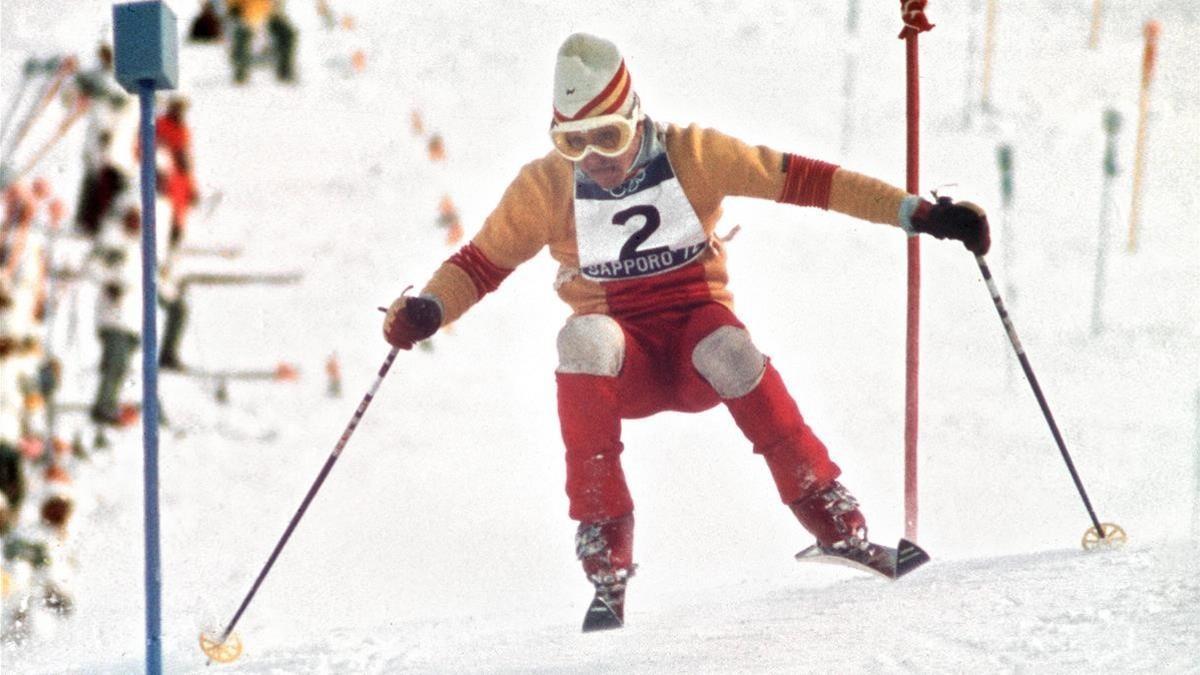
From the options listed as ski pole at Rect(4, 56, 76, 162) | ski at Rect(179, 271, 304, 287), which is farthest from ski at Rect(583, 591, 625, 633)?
ski pole at Rect(4, 56, 76, 162)

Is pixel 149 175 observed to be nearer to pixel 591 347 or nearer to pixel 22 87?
pixel 591 347

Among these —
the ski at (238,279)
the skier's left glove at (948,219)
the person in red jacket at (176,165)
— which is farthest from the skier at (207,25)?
the skier's left glove at (948,219)

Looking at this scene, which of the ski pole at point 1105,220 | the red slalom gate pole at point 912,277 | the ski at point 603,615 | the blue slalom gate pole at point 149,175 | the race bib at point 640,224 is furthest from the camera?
the ski pole at point 1105,220

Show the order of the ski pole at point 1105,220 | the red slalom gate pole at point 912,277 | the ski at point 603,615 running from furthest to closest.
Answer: the ski pole at point 1105,220
the red slalom gate pole at point 912,277
the ski at point 603,615

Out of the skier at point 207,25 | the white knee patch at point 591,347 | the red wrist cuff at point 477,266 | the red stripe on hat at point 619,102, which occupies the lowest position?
the white knee patch at point 591,347

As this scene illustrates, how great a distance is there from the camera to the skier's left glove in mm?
1912

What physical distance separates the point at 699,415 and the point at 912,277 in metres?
1.16

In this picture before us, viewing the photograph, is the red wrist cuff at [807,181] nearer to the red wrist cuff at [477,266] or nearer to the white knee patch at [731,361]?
the white knee patch at [731,361]

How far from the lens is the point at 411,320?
6.53ft

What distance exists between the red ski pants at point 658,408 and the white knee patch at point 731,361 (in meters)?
0.01

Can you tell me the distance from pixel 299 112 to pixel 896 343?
1.92 meters

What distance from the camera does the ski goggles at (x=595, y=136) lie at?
191cm

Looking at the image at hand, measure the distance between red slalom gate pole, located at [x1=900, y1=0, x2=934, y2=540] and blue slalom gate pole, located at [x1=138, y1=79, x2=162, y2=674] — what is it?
42.2 inches

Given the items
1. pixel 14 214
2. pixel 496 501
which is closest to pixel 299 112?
pixel 14 214
